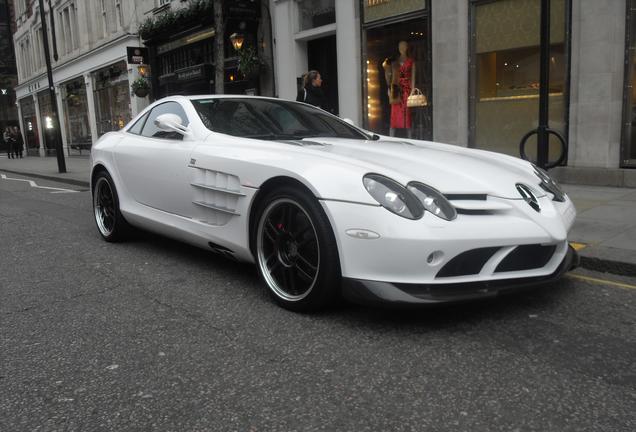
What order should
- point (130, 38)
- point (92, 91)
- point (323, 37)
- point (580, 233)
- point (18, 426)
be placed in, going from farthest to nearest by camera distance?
point (92, 91)
point (130, 38)
point (323, 37)
point (580, 233)
point (18, 426)

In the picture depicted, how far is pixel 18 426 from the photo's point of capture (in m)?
2.27

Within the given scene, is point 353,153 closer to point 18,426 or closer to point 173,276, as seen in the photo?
point 173,276

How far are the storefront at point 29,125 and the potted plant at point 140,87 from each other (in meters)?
21.0

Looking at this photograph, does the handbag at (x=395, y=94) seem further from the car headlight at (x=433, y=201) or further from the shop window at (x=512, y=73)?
the car headlight at (x=433, y=201)

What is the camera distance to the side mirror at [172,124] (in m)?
4.37

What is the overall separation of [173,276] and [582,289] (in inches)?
116

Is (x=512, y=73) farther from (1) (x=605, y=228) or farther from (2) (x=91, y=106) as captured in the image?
(2) (x=91, y=106)

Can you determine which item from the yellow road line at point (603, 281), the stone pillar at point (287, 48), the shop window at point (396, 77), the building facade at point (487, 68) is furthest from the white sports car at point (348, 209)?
the stone pillar at point (287, 48)

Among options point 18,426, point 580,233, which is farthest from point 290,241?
point 580,233

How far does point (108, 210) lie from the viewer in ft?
19.0

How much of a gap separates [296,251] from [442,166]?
1.00 metres

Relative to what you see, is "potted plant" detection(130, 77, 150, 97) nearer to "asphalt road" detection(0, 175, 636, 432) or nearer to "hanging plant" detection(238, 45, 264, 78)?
"hanging plant" detection(238, 45, 264, 78)

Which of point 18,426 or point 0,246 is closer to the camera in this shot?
point 18,426

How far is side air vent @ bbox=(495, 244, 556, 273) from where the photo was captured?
119 inches
